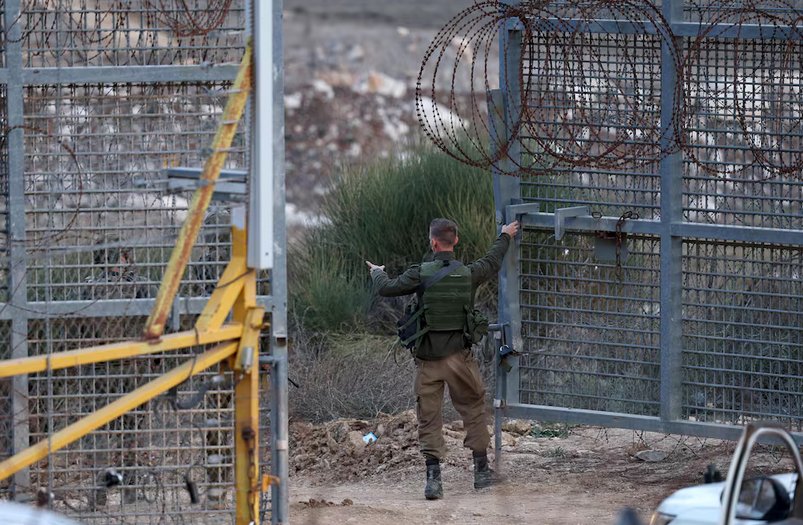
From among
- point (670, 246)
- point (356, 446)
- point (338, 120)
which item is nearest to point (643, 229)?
point (670, 246)

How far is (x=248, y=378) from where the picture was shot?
558cm

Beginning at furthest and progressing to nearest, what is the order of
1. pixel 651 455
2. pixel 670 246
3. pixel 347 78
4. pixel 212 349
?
pixel 347 78
pixel 651 455
pixel 670 246
pixel 212 349

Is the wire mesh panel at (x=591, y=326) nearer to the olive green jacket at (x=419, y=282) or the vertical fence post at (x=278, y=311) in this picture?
the olive green jacket at (x=419, y=282)

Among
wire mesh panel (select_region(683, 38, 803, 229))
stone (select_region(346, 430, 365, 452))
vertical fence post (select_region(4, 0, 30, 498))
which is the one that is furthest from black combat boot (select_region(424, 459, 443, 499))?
vertical fence post (select_region(4, 0, 30, 498))

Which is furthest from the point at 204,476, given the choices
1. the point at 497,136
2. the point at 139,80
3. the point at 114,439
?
the point at 497,136

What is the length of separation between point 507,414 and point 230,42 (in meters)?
2.96

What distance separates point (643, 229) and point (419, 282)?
134 cm

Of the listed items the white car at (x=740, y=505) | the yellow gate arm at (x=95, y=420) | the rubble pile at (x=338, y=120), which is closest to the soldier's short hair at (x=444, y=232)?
the yellow gate arm at (x=95, y=420)

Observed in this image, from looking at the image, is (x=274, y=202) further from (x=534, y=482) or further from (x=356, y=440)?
(x=356, y=440)

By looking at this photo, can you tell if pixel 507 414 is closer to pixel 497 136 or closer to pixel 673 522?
pixel 497 136

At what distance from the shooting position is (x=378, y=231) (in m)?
11.9

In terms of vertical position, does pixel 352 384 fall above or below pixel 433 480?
above

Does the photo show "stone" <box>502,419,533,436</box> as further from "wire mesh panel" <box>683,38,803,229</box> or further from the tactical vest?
"wire mesh panel" <box>683,38,803,229</box>

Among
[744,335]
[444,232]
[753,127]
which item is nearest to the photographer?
[753,127]
